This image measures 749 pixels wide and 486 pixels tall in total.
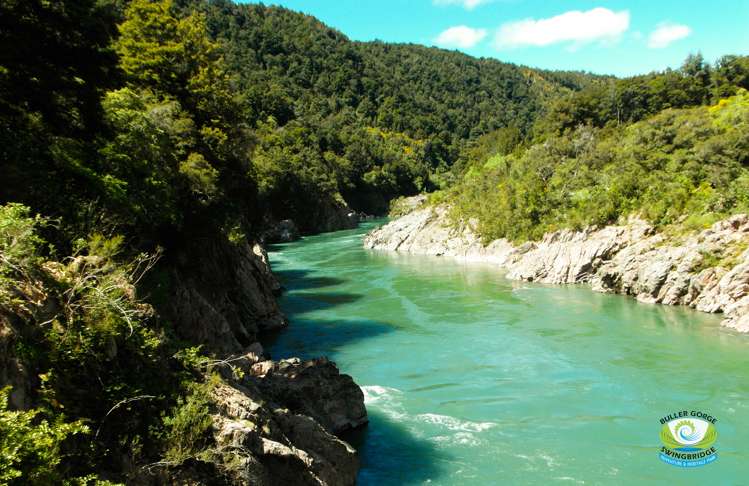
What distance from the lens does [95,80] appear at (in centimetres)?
1398

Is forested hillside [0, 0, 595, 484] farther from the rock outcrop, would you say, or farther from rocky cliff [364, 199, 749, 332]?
rocky cliff [364, 199, 749, 332]

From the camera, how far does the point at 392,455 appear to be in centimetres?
1384

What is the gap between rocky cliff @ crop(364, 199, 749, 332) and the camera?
1014 inches

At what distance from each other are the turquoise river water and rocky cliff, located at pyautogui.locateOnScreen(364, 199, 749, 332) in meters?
1.36

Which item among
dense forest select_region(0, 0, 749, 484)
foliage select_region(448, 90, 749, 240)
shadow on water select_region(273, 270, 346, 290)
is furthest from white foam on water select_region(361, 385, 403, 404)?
foliage select_region(448, 90, 749, 240)

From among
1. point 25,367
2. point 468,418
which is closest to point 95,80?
point 25,367

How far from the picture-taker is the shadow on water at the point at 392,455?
12.8m

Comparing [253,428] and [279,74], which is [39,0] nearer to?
[253,428]

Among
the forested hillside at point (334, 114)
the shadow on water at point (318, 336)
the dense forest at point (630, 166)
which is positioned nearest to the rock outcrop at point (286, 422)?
the shadow on water at point (318, 336)

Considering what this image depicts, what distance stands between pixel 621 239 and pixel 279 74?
12961 centimetres

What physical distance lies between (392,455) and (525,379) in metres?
7.03

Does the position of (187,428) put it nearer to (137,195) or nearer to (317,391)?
(317,391)

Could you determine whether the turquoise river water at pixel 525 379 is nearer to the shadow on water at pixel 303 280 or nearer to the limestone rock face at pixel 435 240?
the shadow on water at pixel 303 280

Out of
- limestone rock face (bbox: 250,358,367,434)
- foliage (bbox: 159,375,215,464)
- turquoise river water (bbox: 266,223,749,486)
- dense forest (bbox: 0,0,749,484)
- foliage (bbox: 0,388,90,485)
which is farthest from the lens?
limestone rock face (bbox: 250,358,367,434)
